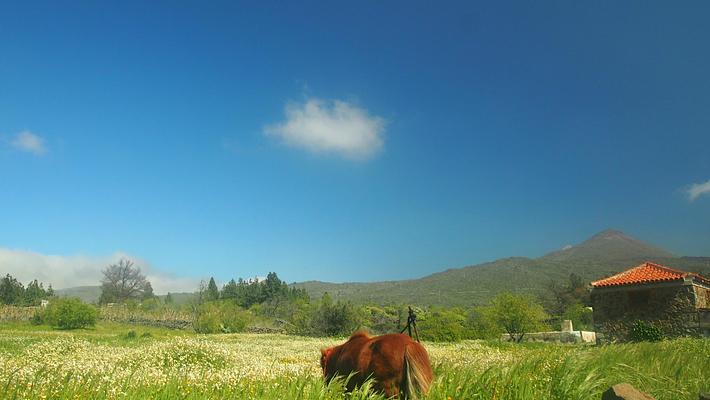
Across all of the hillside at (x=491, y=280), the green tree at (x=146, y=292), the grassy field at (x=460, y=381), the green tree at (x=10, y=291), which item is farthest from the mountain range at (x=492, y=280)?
the grassy field at (x=460, y=381)

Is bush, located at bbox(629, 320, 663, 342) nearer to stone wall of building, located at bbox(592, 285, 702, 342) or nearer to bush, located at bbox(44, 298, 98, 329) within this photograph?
stone wall of building, located at bbox(592, 285, 702, 342)

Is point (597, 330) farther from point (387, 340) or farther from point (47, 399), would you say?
point (47, 399)

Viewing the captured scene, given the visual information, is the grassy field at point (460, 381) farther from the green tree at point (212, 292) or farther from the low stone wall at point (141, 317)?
the green tree at point (212, 292)

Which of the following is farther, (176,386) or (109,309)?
(109,309)

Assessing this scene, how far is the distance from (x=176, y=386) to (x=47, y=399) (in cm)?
132

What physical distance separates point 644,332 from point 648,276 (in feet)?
11.5

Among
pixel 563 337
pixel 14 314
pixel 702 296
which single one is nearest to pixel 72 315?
pixel 14 314

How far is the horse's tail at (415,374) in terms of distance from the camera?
22.2ft

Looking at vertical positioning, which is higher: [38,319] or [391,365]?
[391,365]

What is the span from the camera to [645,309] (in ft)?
88.9

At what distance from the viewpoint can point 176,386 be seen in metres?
5.66

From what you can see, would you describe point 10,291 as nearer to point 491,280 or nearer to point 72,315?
point 72,315

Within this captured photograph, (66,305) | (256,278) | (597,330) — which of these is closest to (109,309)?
(66,305)

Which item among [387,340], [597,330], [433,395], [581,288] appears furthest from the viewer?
[581,288]
